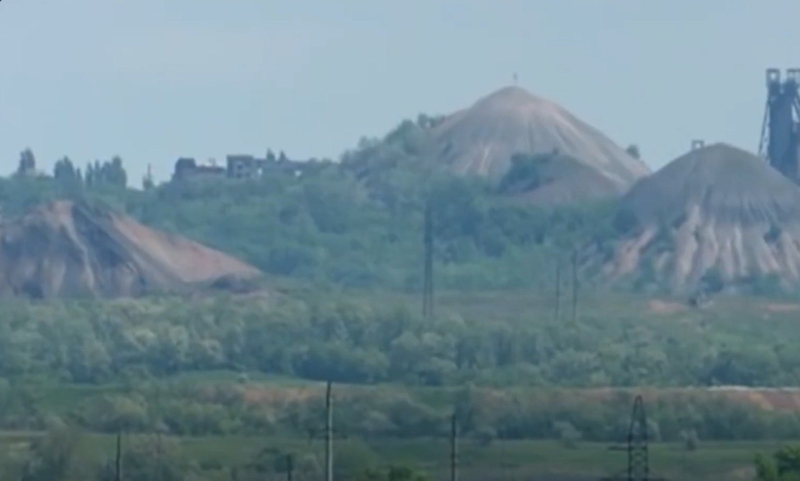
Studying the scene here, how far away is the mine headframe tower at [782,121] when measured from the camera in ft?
538

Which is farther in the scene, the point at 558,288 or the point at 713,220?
the point at 713,220

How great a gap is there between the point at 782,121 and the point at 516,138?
38.1 ft

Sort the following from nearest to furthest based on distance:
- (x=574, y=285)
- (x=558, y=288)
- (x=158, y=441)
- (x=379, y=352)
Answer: (x=158, y=441), (x=379, y=352), (x=558, y=288), (x=574, y=285)

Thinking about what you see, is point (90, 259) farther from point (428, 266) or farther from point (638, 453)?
point (638, 453)

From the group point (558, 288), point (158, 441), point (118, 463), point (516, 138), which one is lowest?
point (118, 463)

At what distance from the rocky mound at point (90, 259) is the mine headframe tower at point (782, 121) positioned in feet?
115

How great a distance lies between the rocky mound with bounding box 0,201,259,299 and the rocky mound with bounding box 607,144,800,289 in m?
14.5

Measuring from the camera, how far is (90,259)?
5098 inches

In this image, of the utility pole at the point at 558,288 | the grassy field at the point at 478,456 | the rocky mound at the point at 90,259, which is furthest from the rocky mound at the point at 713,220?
the grassy field at the point at 478,456

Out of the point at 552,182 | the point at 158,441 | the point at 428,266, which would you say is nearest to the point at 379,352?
the point at 428,266

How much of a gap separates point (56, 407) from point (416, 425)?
25.5ft

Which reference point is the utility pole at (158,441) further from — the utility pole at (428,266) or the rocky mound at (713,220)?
the rocky mound at (713,220)

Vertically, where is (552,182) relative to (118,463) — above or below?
above

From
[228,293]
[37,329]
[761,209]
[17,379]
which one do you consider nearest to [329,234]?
[761,209]
